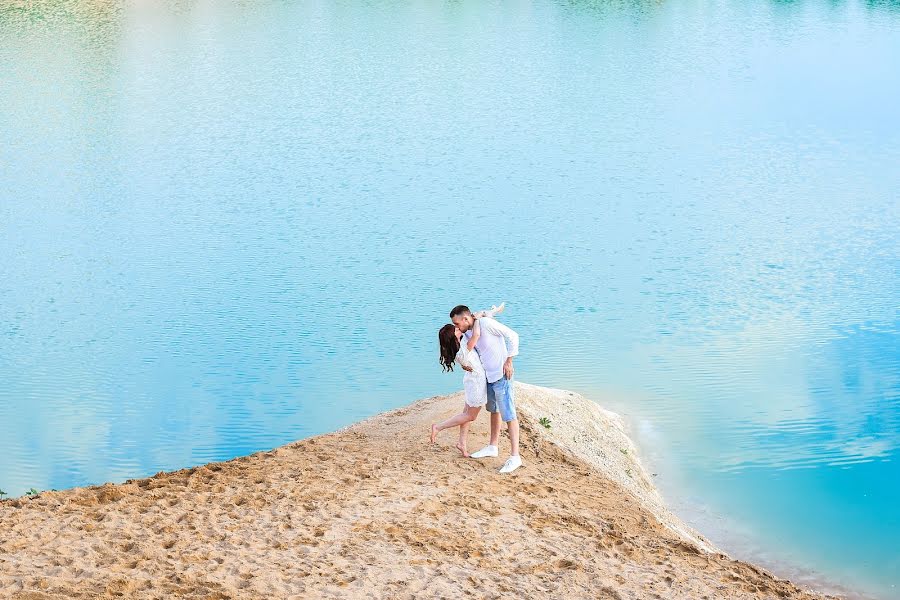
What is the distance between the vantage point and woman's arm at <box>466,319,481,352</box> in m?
9.16

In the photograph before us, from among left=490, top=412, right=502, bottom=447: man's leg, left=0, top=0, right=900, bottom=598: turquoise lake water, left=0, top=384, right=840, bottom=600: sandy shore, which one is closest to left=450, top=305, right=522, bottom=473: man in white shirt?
left=490, top=412, right=502, bottom=447: man's leg

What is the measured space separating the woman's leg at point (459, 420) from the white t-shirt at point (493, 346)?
0.35 metres

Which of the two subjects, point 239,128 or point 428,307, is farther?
point 239,128

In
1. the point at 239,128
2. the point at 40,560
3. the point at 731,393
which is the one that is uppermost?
the point at 239,128

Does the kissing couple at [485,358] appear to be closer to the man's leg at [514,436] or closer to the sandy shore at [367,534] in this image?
the man's leg at [514,436]

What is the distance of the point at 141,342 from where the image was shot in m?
16.0

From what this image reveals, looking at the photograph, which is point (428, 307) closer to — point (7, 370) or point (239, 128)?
point (7, 370)

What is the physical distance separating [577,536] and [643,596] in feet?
3.25

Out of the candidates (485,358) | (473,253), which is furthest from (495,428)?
(473,253)

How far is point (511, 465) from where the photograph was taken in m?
9.42

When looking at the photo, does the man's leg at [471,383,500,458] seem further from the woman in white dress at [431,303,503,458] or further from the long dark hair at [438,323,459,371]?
the long dark hair at [438,323,459,371]

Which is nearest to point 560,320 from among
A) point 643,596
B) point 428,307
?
point 428,307

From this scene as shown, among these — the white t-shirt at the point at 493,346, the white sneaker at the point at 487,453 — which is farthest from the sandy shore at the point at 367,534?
the white t-shirt at the point at 493,346

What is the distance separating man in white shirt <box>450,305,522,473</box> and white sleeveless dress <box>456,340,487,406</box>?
0.18ft
